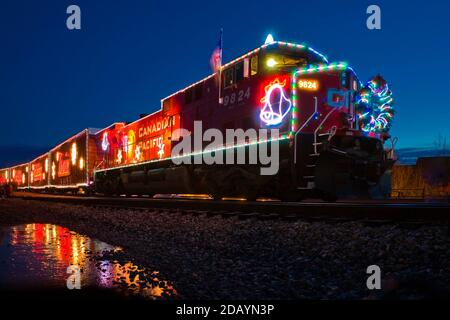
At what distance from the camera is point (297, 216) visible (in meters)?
8.21

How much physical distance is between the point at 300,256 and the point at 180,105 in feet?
32.0

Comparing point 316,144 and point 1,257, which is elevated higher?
point 316,144

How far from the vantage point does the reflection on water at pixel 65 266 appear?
13.9 ft

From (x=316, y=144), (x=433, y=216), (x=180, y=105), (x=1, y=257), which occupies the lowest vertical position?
(x=1, y=257)

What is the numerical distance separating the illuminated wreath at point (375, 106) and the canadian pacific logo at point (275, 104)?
6.46ft

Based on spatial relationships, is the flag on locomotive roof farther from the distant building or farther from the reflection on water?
the distant building

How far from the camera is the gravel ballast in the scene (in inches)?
156

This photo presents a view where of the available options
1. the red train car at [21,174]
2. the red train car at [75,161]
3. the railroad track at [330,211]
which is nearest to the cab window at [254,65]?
the railroad track at [330,211]

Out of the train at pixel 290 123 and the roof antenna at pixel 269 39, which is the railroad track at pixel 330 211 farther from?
the roof antenna at pixel 269 39
